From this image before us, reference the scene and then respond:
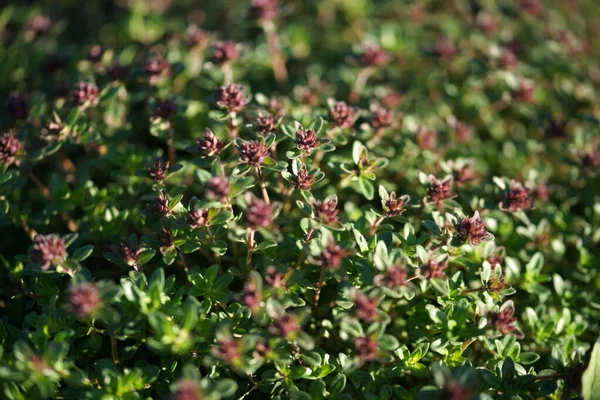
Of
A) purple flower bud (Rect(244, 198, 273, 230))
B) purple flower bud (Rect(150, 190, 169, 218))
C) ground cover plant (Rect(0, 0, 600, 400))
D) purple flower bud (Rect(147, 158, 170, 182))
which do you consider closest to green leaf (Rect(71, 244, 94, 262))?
ground cover plant (Rect(0, 0, 600, 400))

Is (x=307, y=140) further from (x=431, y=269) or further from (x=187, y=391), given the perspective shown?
(x=187, y=391)

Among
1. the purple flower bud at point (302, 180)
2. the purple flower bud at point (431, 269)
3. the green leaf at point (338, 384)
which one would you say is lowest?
the green leaf at point (338, 384)

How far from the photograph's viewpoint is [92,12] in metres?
5.10

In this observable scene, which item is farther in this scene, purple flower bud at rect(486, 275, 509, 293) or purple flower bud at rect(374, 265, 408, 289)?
purple flower bud at rect(486, 275, 509, 293)

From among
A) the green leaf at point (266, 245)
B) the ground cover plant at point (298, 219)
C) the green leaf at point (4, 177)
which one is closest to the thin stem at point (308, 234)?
the ground cover plant at point (298, 219)

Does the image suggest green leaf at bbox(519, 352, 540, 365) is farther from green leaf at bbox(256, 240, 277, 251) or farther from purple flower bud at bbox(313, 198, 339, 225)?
green leaf at bbox(256, 240, 277, 251)

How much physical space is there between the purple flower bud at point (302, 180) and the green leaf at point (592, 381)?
142cm

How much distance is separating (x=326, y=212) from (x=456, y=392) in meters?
0.90

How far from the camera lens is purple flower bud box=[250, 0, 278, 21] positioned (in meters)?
3.77

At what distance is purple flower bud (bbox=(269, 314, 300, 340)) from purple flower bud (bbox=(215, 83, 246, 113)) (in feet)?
3.82

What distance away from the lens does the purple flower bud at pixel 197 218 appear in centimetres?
231

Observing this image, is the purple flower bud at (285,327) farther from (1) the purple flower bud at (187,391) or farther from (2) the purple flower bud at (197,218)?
(2) the purple flower bud at (197,218)

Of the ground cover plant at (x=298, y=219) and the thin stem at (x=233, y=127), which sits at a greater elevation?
the thin stem at (x=233, y=127)

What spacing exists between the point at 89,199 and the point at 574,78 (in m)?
3.76
